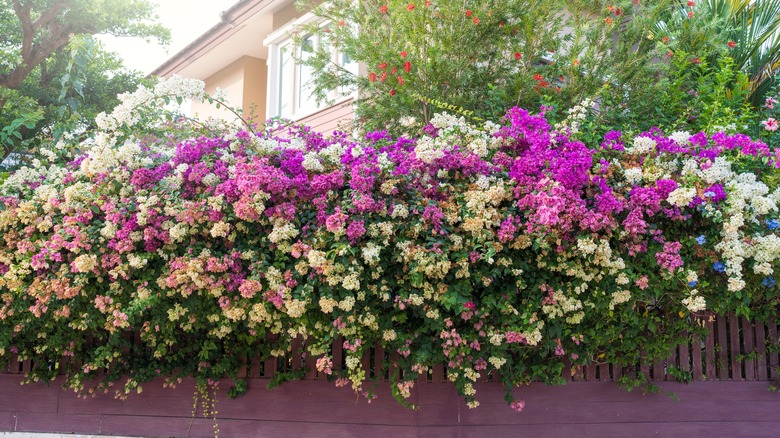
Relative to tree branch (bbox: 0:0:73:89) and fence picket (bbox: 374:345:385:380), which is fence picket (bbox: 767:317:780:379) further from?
tree branch (bbox: 0:0:73:89)

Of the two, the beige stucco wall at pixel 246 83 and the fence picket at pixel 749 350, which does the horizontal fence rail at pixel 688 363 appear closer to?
the fence picket at pixel 749 350

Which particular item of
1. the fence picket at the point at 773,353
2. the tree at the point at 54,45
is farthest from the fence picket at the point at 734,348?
the tree at the point at 54,45

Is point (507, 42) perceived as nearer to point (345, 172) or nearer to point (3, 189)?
point (345, 172)

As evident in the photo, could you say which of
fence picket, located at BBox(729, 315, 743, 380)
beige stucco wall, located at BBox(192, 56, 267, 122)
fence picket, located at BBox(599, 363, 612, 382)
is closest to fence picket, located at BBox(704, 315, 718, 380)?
fence picket, located at BBox(729, 315, 743, 380)

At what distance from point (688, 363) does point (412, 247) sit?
2.43 meters

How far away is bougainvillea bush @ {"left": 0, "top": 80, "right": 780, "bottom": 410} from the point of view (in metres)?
3.61

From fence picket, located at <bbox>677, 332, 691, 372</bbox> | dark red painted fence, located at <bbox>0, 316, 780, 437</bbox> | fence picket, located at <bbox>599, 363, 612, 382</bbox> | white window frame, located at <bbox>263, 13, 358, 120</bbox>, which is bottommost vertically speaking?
dark red painted fence, located at <bbox>0, 316, 780, 437</bbox>

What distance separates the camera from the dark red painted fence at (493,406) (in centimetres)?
416

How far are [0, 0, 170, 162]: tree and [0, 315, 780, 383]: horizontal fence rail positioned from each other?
5798 millimetres

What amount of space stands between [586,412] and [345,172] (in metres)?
2.35

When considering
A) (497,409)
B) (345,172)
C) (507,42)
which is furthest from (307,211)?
(507,42)

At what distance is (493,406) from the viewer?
13.7 ft

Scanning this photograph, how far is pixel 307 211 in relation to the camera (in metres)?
3.79

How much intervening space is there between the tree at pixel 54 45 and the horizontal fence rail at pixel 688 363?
228 inches
